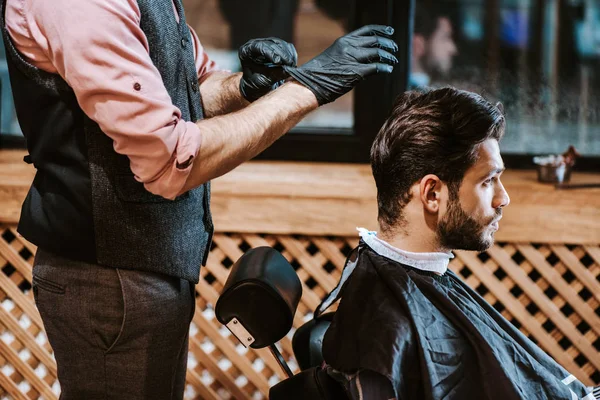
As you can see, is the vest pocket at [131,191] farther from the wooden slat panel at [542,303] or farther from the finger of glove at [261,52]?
the wooden slat panel at [542,303]

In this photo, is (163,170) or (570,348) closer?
(163,170)

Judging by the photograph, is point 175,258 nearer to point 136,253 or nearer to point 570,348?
point 136,253

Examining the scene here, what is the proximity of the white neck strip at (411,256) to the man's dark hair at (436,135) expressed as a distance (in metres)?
0.10

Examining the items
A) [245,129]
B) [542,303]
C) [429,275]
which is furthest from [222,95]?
[542,303]

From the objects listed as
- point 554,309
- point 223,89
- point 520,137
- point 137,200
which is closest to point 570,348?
point 554,309

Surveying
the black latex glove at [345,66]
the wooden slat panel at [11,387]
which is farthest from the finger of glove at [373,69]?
the wooden slat panel at [11,387]

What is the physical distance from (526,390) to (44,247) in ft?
3.27

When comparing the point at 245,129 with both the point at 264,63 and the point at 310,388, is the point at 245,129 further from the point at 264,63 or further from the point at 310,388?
the point at 310,388

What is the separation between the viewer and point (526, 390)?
1487 millimetres

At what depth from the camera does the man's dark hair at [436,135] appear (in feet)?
4.83

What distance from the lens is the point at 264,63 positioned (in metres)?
1.57

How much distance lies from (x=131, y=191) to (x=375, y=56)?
1.73 feet

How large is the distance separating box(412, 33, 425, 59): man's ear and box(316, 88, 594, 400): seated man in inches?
68.6

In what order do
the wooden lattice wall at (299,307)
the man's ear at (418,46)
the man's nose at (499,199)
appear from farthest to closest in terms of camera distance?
the man's ear at (418,46), the wooden lattice wall at (299,307), the man's nose at (499,199)
